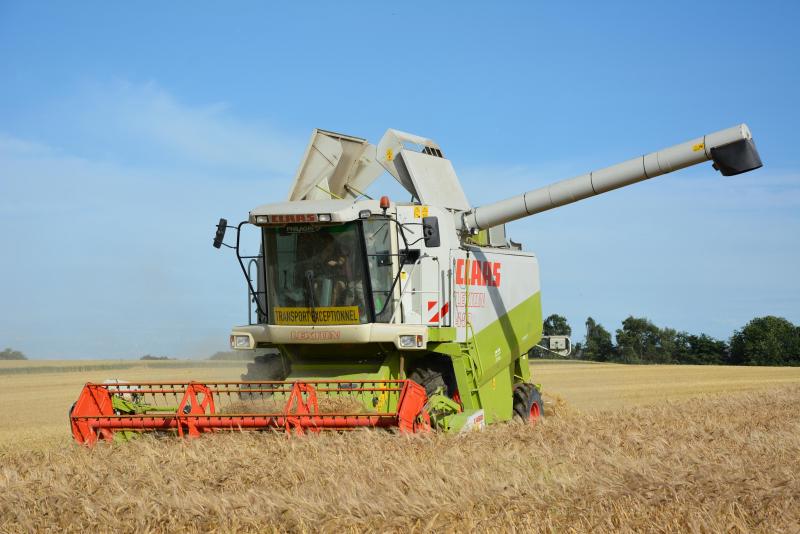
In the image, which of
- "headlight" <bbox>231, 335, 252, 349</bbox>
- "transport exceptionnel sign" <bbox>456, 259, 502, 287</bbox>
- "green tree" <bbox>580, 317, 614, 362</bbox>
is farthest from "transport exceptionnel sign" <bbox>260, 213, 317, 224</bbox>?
"green tree" <bbox>580, 317, 614, 362</bbox>

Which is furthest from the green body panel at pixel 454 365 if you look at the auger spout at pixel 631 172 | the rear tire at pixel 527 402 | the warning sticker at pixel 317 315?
the auger spout at pixel 631 172

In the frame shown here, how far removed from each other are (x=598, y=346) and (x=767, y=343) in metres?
7.07

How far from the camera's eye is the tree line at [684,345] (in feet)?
125

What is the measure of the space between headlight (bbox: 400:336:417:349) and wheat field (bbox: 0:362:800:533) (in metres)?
1.01

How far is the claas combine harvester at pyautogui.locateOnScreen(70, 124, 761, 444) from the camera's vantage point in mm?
8062

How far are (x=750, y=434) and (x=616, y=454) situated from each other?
2126 mm

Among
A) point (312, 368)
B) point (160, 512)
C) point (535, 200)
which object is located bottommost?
point (160, 512)

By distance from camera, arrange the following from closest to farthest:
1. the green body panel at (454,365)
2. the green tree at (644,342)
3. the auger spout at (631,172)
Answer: the green body panel at (454,365) → the auger spout at (631,172) → the green tree at (644,342)

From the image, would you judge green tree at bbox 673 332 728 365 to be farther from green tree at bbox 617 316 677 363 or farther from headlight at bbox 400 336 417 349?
headlight at bbox 400 336 417 349

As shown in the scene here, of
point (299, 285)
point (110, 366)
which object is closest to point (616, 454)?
point (299, 285)

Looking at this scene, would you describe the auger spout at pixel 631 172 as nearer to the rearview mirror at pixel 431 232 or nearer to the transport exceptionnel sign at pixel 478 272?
the transport exceptionnel sign at pixel 478 272

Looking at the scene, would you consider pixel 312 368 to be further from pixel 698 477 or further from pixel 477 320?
pixel 698 477

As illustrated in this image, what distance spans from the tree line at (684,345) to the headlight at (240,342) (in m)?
28.7

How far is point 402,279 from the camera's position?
29.2 feet
